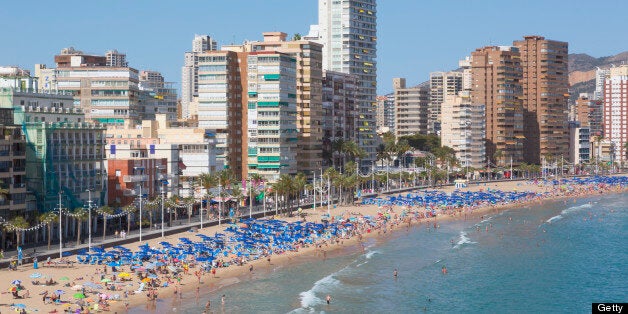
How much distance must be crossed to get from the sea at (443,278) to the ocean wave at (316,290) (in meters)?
0.10

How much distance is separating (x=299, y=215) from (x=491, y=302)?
2537 inches

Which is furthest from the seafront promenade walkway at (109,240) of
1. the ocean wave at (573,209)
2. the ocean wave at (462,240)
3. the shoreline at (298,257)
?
the ocean wave at (573,209)

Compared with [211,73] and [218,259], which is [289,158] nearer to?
[211,73]

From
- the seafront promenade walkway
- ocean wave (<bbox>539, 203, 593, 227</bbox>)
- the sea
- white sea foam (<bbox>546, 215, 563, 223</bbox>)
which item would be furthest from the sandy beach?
ocean wave (<bbox>539, 203, 593, 227</bbox>)

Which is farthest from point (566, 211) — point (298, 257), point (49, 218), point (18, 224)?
point (18, 224)

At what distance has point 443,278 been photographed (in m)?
99.6

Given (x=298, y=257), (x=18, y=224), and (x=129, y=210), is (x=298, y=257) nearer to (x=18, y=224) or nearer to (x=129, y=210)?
(x=129, y=210)

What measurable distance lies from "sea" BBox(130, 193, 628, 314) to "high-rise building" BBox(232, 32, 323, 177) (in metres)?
51.2

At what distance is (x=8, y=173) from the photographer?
324ft

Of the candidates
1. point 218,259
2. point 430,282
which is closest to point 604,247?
point 430,282

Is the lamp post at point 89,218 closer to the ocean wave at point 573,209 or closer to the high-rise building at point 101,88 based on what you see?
the high-rise building at point 101,88

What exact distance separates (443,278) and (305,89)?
320 ft

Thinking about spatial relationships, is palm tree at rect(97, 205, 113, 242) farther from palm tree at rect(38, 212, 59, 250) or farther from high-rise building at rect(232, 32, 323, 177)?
high-rise building at rect(232, 32, 323, 177)

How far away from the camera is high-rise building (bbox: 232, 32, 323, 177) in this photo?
627 feet
